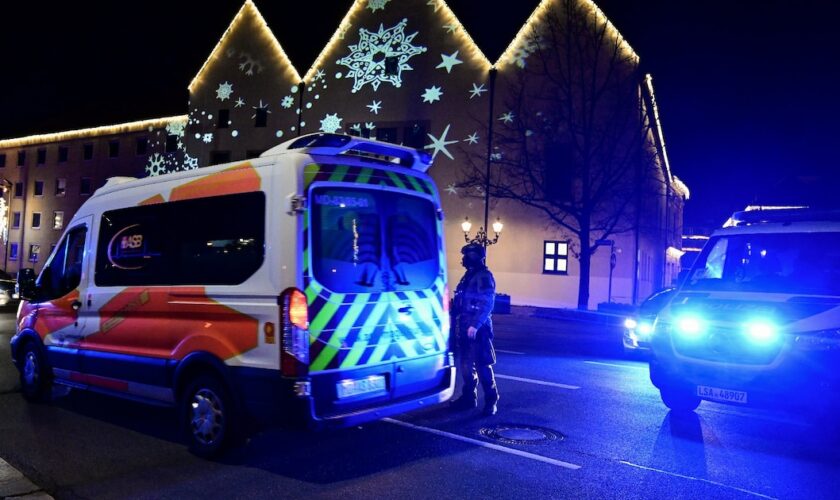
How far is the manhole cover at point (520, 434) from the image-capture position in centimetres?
636

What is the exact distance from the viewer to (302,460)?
5758 mm

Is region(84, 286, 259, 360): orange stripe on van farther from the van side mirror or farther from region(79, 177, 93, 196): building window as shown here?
region(79, 177, 93, 196): building window

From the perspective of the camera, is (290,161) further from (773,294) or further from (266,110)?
(266,110)

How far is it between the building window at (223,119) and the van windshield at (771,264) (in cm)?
3682

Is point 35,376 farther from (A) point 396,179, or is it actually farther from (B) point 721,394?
(B) point 721,394

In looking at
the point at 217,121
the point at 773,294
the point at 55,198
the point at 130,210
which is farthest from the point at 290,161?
the point at 55,198

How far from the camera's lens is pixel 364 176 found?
576 cm

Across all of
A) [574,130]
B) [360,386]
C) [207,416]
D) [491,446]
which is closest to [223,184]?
[207,416]

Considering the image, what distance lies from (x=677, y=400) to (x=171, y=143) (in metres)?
44.4

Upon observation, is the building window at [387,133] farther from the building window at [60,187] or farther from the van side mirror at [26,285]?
the building window at [60,187]

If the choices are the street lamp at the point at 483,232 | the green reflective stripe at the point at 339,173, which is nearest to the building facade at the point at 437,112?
the street lamp at the point at 483,232

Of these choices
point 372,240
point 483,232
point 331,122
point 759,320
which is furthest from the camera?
point 331,122

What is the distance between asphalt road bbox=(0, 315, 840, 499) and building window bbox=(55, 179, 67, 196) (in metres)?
51.7

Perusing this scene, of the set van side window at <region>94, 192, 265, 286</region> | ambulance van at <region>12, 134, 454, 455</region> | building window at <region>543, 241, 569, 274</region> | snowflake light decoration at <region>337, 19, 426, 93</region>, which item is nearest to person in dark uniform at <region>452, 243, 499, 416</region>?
ambulance van at <region>12, 134, 454, 455</region>
